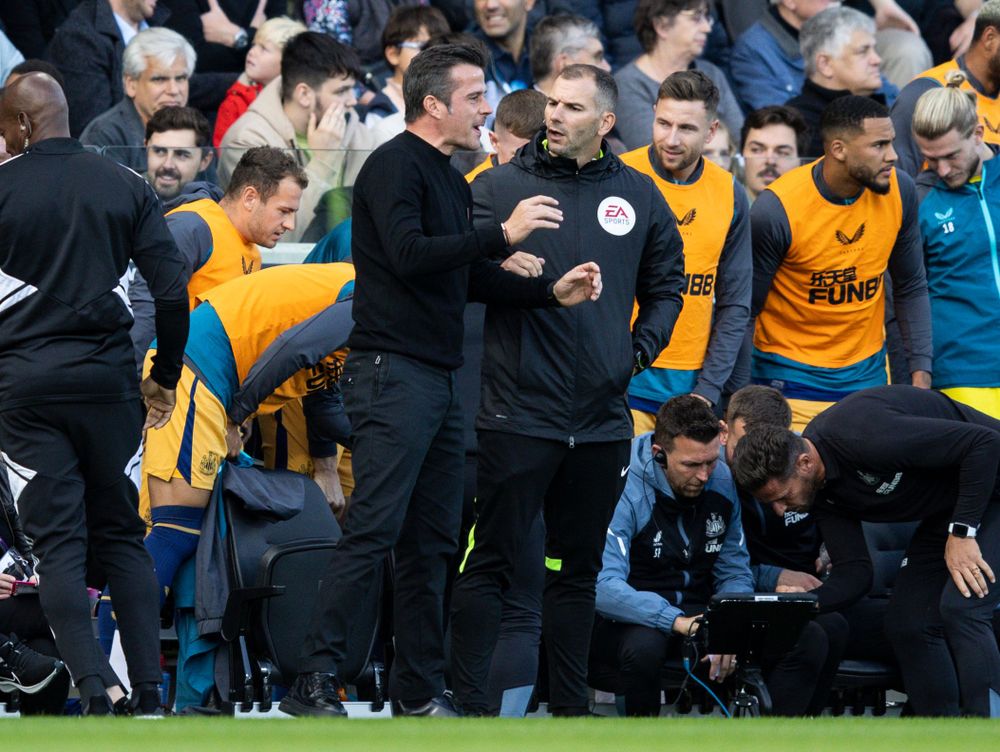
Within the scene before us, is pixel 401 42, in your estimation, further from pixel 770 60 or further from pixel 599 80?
pixel 599 80

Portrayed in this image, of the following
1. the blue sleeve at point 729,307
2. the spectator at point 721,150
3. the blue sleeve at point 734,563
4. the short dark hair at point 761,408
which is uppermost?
the spectator at point 721,150

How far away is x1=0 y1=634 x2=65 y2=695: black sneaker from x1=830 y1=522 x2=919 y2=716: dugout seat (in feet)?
10.5

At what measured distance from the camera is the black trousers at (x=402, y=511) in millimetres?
5727

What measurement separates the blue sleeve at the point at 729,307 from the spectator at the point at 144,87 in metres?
3.00

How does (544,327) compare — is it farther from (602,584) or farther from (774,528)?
(774,528)

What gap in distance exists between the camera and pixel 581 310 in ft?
20.5

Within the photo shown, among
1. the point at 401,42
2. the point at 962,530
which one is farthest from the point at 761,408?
the point at 401,42

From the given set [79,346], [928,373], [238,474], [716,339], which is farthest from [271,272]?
[928,373]

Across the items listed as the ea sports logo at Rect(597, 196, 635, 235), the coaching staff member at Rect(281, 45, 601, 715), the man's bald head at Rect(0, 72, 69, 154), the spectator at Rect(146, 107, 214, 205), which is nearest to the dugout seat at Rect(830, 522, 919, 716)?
the ea sports logo at Rect(597, 196, 635, 235)

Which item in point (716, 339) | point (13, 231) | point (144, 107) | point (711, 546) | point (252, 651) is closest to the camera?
point (13, 231)

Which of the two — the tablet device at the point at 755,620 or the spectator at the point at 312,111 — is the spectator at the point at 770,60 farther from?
the tablet device at the point at 755,620

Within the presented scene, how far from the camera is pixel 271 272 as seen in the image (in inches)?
286

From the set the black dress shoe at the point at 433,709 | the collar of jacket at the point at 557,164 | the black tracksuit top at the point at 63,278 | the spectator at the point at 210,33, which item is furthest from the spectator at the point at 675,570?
the spectator at the point at 210,33

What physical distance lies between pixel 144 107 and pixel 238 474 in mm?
2834
